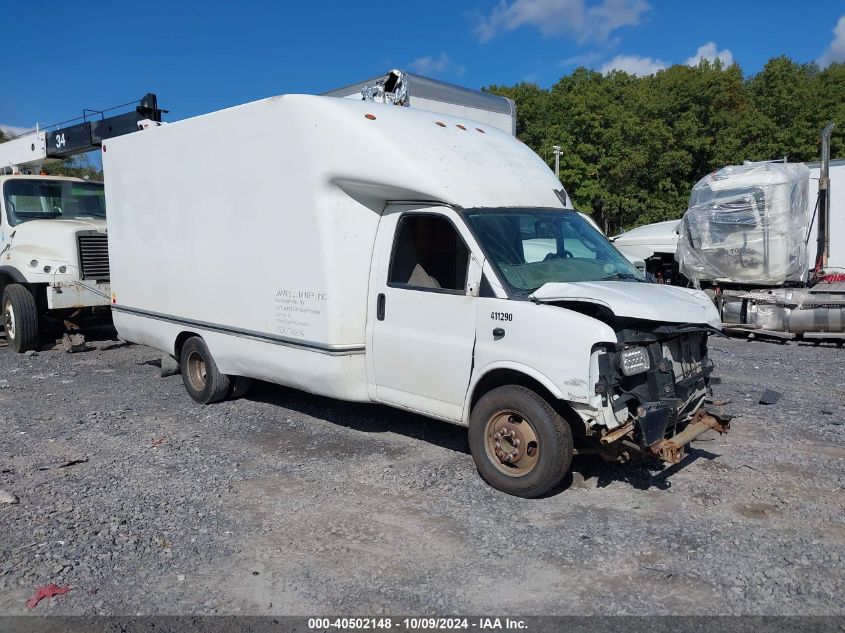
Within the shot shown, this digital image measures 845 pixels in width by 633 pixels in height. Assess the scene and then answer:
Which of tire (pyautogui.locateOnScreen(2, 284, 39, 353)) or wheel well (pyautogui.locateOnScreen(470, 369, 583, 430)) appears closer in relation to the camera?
wheel well (pyautogui.locateOnScreen(470, 369, 583, 430))

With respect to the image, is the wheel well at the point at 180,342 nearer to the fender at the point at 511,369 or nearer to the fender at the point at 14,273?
the fender at the point at 511,369

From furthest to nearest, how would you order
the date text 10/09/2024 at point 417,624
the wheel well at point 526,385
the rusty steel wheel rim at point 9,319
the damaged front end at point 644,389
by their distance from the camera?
1. the rusty steel wheel rim at point 9,319
2. the wheel well at point 526,385
3. the damaged front end at point 644,389
4. the date text 10/09/2024 at point 417,624

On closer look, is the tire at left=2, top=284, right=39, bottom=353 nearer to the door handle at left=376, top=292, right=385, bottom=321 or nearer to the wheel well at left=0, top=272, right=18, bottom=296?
the wheel well at left=0, top=272, right=18, bottom=296

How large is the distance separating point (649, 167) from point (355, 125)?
27708 millimetres

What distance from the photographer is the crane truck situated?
1111 centimetres

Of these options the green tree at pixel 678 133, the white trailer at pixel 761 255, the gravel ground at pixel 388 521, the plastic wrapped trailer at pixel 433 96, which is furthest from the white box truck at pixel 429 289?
the green tree at pixel 678 133

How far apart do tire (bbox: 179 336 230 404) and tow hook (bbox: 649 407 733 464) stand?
466 cm

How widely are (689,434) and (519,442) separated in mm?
1291

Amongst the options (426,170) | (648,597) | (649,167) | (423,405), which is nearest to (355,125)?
(426,170)

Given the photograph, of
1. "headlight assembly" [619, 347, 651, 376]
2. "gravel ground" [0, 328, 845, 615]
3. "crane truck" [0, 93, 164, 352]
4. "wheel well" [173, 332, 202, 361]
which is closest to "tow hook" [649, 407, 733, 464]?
"gravel ground" [0, 328, 845, 615]

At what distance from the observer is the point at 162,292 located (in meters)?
8.20

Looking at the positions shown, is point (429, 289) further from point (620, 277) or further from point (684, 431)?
point (684, 431)

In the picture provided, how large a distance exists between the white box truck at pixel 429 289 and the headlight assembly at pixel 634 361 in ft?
0.05

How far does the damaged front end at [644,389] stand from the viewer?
473 cm
